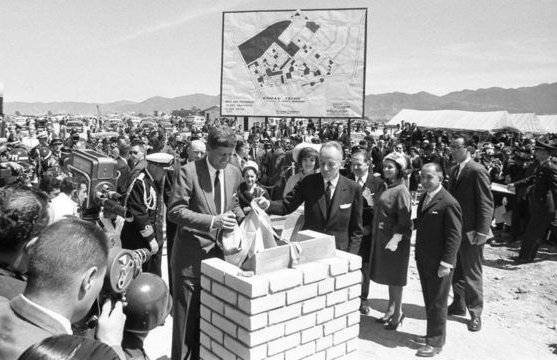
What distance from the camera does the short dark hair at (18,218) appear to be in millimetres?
2143

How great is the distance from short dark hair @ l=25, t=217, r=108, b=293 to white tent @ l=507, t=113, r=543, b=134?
31.8 meters

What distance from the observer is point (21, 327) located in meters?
1.40

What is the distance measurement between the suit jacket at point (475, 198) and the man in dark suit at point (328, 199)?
5.78 ft

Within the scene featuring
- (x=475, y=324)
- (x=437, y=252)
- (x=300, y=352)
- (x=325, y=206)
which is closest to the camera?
(x=300, y=352)

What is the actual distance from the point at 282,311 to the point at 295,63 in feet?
34.3

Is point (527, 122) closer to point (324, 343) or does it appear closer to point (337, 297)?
point (337, 297)

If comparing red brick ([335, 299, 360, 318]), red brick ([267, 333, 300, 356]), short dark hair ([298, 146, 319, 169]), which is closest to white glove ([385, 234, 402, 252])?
short dark hair ([298, 146, 319, 169])

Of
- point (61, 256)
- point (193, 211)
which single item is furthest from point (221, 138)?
point (61, 256)

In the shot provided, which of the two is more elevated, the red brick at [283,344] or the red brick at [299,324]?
the red brick at [299,324]

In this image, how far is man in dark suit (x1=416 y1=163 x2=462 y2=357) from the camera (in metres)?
4.31

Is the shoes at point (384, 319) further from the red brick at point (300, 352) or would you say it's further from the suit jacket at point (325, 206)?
the red brick at point (300, 352)

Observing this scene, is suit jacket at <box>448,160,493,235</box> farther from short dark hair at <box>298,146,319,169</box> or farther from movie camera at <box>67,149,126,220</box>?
movie camera at <box>67,149,126,220</box>

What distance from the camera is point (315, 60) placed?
1198 cm

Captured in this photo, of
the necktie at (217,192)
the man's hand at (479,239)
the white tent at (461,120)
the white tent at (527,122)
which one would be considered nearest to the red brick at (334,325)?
the necktie at (217,192)
